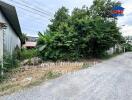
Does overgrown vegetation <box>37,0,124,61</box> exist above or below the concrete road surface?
above

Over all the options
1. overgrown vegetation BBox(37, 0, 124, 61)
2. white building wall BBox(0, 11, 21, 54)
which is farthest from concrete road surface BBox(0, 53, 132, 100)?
overgrown vegetation BBox(37, 0, 124, 61)

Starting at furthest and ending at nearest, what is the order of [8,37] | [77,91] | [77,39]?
[77,39] → [8,37] → [77,91]

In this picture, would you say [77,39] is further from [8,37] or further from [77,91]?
[77,91]

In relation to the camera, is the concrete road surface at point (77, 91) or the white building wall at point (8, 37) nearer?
the concrete road surface at point (77, 91)

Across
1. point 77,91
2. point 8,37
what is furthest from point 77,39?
point 77,91

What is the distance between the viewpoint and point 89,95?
724 centimetres

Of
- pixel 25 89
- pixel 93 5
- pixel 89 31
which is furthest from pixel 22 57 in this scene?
pixel 25 89

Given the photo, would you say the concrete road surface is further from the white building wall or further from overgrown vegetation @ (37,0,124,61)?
overgrown vegetation @ (37,0,124,61)

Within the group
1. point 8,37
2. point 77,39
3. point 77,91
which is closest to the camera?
point 77,91

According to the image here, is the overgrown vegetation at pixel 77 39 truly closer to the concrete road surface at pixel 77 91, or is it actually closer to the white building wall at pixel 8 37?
the white building wall at pixel 8 37

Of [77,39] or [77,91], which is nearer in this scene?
[77,91]

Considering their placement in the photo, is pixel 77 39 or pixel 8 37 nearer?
pixel 8 37

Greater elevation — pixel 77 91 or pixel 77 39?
pixel 77 39

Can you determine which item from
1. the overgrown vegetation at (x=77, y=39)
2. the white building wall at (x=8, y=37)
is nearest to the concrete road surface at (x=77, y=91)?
the white building wall at (x=8, y=37)
